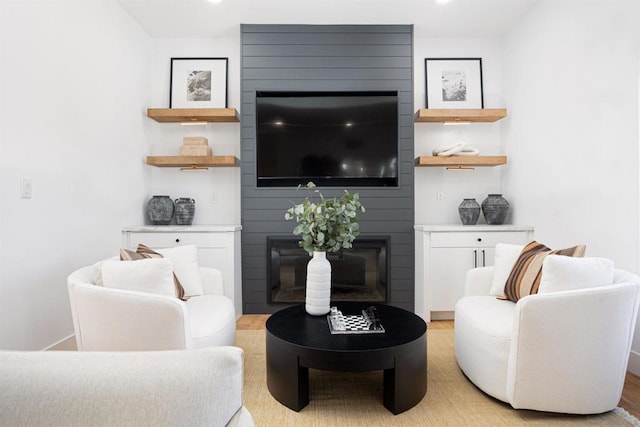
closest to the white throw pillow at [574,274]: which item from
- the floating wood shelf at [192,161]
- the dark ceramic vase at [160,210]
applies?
the floating wood shelf at [192,161]

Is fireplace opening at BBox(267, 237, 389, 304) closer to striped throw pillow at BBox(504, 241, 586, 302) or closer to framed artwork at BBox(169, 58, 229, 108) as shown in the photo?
striped throw pillow at BBox(504, 241, 586, 302)

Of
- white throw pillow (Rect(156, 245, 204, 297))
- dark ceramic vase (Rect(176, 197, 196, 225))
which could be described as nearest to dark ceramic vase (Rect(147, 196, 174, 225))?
dark ceramic vase (Rect(176, 197, 196, 225))

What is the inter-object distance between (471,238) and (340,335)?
196 centimetres

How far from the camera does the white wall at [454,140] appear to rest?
12.9 feet

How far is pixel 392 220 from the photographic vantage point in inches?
143

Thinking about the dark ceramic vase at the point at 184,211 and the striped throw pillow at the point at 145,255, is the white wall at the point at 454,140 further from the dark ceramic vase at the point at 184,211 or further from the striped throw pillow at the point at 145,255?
the striped throw pillow at the point at 145,255

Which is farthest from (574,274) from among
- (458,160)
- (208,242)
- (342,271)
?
(208,242)

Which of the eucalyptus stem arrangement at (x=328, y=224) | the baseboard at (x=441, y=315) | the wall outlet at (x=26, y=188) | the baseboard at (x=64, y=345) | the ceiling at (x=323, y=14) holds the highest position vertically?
the ceiling at (x=323, y=14)

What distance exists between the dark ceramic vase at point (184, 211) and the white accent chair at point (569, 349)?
115 inches

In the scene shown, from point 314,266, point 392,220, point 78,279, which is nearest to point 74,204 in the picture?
point 78,279

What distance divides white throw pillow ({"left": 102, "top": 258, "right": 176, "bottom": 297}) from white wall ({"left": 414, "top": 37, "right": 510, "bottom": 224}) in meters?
2.72

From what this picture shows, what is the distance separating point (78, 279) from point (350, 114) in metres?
2.64

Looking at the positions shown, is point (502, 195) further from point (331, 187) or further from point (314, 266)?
point (314, 266)

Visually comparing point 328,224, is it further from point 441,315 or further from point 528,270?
point 441,315
